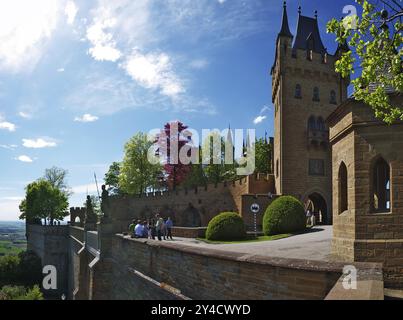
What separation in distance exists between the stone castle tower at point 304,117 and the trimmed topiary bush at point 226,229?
1089 cm

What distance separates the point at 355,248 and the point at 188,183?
45539 millimetres

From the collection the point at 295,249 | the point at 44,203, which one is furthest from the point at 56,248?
the point at 295,249

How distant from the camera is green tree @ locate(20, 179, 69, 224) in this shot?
6234cm

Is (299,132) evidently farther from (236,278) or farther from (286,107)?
(236,278)

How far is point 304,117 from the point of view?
3425 cm

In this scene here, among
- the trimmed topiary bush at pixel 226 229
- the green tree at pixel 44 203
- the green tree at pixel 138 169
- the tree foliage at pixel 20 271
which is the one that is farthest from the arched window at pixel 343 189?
the green tree at pixel 44 203

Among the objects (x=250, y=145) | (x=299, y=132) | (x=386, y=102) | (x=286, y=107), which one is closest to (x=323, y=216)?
(x=299, y=132)

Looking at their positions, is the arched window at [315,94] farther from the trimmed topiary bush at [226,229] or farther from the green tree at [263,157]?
the trimmed topiary bush at [226,229]

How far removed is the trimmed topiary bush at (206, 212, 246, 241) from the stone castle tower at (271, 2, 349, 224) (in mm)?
10886

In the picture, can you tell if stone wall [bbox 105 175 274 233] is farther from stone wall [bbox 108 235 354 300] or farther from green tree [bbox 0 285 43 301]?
stone wall [bbox 108 235 354 300]

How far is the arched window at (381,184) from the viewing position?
8.54 metres

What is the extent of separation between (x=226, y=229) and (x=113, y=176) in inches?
1765

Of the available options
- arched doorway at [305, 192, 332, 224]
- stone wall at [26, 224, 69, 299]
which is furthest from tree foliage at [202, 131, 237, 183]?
stone wall at [26, 224, 69, 299]

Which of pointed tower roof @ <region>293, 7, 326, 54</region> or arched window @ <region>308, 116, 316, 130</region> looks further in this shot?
pointed tower roof @ <region>293, 7, 326, 54</region>
